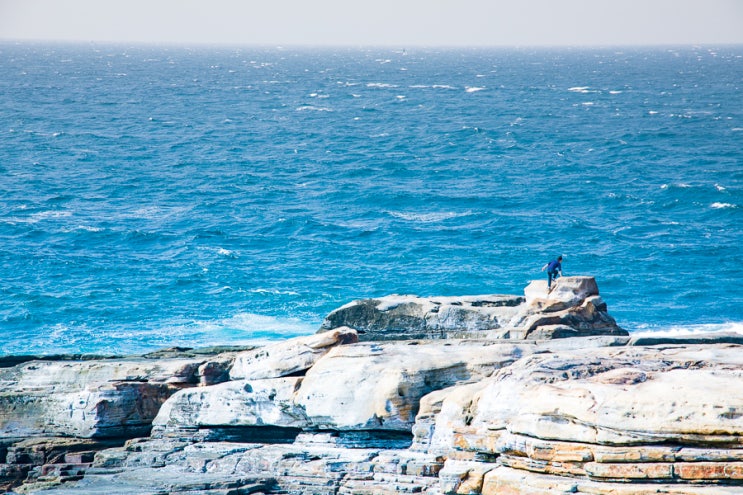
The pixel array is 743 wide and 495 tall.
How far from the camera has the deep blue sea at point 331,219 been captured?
5994 centimetres

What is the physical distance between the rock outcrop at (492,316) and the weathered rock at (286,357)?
6354 millimetres

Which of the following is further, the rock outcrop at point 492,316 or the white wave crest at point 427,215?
the white wave crest at point 427,215

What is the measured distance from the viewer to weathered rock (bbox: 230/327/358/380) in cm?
3189

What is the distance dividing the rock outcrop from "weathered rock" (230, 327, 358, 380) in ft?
20.8

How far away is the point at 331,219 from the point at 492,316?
1731 inches

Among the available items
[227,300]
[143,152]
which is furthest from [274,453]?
[143,152]

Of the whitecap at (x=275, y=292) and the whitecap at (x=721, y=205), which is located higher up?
the whitecap at (x=721, y=205)

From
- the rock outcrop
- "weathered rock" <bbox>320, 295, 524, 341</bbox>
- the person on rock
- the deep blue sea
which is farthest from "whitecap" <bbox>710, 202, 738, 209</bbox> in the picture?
the person on rock

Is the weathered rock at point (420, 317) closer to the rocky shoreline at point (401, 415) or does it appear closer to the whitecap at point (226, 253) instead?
the rocky shoreline at point (401, 415)

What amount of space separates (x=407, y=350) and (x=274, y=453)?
5.68 meters

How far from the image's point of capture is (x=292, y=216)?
8325 centimetres

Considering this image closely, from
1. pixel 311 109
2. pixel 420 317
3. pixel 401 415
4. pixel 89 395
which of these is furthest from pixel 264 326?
pixel 311 109

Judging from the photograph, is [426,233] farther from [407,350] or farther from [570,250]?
[407,350]

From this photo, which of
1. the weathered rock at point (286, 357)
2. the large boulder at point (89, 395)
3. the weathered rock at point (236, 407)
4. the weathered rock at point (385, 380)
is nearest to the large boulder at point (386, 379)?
the weathered rock at point (385, 380)
